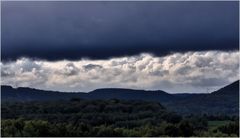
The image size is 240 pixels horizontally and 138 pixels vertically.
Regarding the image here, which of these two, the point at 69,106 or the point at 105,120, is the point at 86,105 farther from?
the point at 105,120

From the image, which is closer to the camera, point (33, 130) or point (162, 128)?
point (33, 130)

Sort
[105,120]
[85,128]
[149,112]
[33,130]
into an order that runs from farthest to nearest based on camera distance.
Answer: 1. [149,112]
2. [105,120]
3. [85,128]
4. [33,130]

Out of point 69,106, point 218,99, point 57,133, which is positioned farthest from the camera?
point 218,99

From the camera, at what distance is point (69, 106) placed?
8681 cm

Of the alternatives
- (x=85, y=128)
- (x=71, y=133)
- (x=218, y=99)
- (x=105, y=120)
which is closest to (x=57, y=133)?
(x=71, y=133)

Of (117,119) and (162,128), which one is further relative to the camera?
(117,119)

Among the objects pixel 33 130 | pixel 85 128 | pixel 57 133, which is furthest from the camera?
pixel 85 128

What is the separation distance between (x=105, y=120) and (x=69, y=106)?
18319 millimetres

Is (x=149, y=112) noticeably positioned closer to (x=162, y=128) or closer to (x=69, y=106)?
(x=69, y=106)

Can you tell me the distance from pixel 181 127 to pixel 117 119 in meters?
24.6

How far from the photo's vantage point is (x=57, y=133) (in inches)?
1475

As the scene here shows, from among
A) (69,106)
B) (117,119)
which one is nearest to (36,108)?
(69,106)

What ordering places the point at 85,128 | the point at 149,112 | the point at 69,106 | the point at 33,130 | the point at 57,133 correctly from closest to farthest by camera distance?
1. the point at 33,130
2. the point at 57,133
3. the point at 85,128
4. the point at 149,112
5. the point at 69,106

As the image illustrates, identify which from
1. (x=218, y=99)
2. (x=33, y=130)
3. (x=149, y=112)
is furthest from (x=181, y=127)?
(x=218, y=99)
